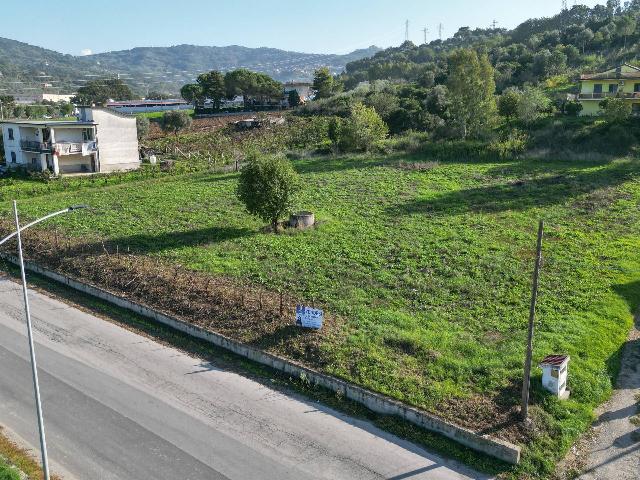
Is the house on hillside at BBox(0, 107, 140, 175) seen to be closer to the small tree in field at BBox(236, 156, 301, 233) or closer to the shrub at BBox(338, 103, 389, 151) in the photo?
the shrub at BBox(338, 103, 389, 151)

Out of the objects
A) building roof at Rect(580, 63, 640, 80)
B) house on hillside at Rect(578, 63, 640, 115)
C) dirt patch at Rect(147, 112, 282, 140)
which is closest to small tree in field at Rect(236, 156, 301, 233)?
house on hillside at Rect(578, 63, 640, 115)

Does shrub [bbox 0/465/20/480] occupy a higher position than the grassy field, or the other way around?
the grassy field

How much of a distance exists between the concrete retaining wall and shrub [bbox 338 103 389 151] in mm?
35085

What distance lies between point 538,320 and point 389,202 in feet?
58.2

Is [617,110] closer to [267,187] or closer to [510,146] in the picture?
[510,146]

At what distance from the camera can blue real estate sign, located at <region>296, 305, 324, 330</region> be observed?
66.0ft

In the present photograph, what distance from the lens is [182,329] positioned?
870 inches

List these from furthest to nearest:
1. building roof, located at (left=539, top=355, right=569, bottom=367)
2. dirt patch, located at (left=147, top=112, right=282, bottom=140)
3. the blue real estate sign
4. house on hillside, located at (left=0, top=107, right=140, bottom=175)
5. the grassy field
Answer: dirt patch, located at (left=147, top=112, right=282, bottom=140)
house on hillside, located at (left=0, top=107, right=140, bottom=175)
the blue real estate sign
the grassy field
building roof, located at (left=539, top=355, right=569, bottom=367)

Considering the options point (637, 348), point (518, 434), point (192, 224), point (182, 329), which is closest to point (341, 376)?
point (518, 434)

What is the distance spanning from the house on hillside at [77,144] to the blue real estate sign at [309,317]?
41.5 m

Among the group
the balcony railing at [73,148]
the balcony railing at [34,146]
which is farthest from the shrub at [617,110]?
the balcony railing at [34,146]

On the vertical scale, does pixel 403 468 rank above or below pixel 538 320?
below

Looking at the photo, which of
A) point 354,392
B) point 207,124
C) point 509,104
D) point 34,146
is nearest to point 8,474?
point 354,392

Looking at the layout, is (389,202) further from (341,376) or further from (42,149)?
(42,149)
